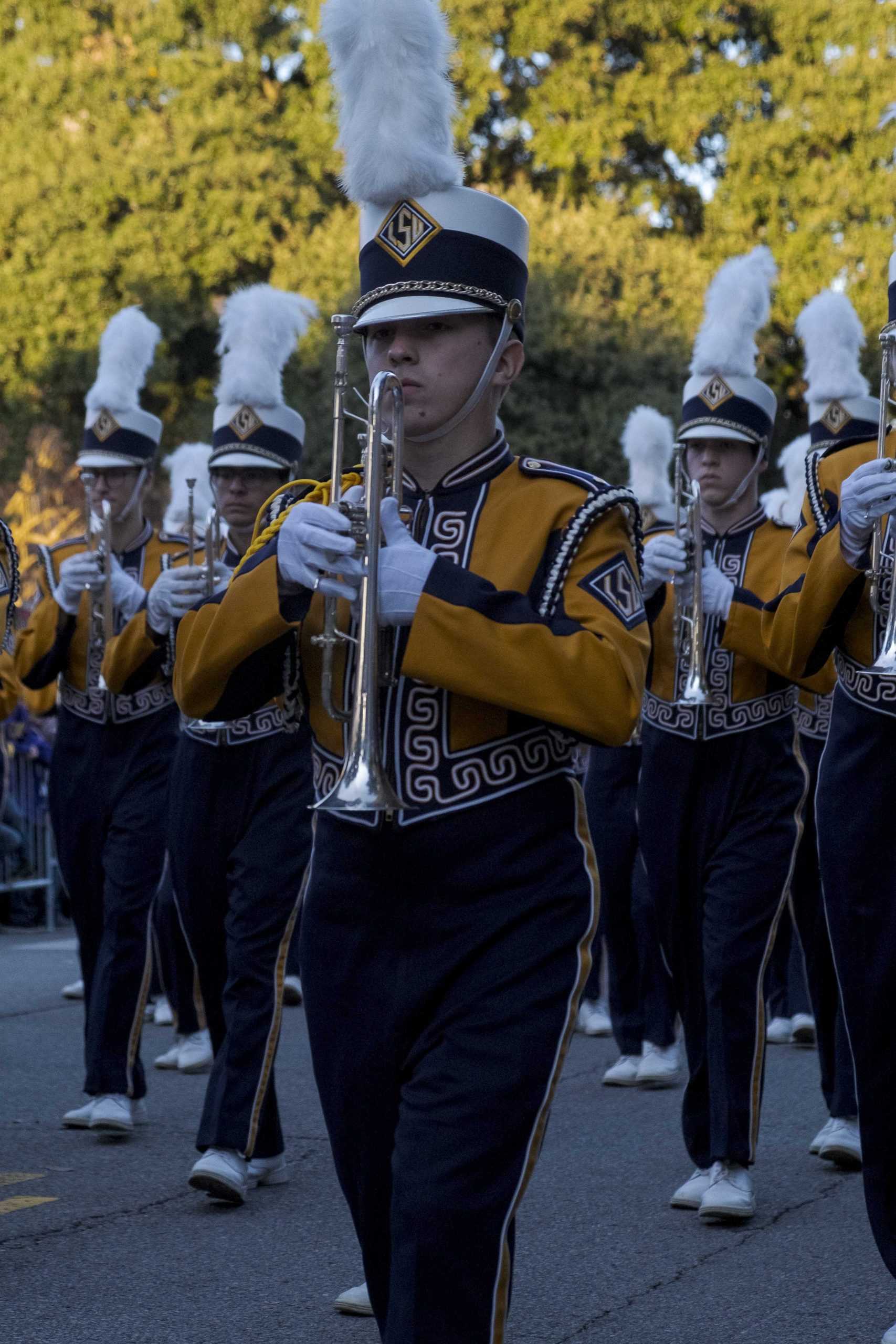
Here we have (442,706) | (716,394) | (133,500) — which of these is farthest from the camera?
(133,500)

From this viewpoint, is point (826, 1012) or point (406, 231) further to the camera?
point (826, 1012)

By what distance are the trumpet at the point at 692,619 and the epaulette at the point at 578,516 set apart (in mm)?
2603

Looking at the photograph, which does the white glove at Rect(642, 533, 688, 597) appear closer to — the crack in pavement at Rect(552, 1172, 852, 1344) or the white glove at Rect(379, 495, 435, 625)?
the crack in pavement at Rect(552, 1172, 852, 1344)

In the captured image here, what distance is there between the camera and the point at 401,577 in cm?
301

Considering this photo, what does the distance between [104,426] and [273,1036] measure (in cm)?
275

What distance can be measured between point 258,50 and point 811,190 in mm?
8395

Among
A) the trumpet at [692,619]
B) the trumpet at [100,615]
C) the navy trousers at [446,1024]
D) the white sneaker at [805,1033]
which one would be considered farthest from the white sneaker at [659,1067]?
the navy trousers at [446,1024]

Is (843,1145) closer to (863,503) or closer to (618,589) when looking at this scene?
(863,503)

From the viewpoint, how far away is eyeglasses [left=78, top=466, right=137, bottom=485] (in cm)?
732

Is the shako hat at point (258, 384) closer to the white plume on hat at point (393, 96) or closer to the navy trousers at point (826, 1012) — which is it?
the navy trousers at point (826, 1012)

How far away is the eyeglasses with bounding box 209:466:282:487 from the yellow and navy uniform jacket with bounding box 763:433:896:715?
2.35m

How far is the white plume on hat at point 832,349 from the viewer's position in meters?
8.39

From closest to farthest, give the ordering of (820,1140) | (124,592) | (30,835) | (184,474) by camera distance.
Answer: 1. (820,1140)
2. (124,592)
3. (184,474)
4. (30,835)

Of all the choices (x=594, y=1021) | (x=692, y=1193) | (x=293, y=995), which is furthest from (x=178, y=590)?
(x=293, y=995)
